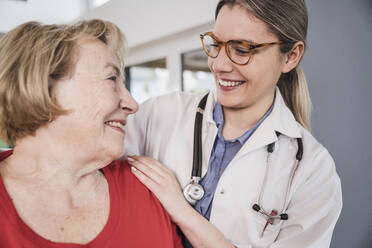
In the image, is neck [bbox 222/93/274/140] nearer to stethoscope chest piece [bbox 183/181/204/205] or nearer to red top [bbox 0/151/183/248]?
stethoscope chest piece [bbox 183/181/204/205]

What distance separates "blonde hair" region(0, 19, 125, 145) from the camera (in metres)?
0.99

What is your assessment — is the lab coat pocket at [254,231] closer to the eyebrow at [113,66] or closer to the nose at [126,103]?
the nose at [126,103]

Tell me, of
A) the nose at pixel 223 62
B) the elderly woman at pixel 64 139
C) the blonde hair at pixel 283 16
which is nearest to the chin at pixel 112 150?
the elderly woman at pixel 64 139

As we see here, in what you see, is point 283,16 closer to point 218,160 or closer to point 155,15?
point 218,160

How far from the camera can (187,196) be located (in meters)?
1.30

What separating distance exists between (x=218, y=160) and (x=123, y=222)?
19.4 inches

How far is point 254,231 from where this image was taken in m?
1.31

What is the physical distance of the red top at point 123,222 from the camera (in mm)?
928

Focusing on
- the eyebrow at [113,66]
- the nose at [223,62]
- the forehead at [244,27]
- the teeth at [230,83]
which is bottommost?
the teeth at [230,83]

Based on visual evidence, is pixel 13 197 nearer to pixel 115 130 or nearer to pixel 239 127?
pixel 115 130

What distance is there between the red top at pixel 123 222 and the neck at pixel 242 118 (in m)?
0.46

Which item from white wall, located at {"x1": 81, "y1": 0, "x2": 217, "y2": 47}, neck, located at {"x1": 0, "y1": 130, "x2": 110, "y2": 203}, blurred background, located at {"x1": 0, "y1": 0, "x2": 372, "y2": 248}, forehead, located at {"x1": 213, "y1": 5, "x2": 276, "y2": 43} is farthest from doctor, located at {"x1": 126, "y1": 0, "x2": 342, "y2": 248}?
white wall, located at {"x1": 81, "y1": 0, "x2": 217, "y2": 47}

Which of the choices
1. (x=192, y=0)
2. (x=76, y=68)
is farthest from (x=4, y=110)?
(x=192, y=0)

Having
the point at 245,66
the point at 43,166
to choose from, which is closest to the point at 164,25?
the point at 245,66
